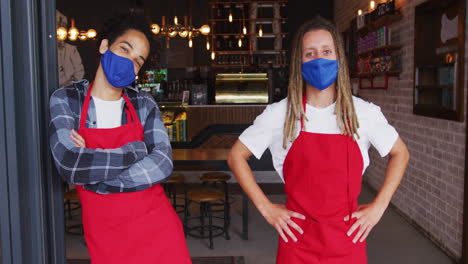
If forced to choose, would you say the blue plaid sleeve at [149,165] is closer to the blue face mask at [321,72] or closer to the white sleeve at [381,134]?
the blue face mask at [321,72]

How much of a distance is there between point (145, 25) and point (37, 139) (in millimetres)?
648

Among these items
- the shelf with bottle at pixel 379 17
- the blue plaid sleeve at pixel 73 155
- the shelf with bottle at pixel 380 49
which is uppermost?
the shelf with bottle at pixel 379 17

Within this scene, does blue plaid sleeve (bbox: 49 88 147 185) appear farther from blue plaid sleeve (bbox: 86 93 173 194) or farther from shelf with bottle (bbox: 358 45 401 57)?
shelf with bottle (bbox: 358 45 401 57)

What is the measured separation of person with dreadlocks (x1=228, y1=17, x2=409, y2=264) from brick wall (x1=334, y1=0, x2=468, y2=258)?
2.40m

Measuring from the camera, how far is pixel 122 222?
67.4 inches

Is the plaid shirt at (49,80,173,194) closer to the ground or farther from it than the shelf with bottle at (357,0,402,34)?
closer to the ground

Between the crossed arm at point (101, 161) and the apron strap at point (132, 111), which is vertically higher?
the apron strap at point (132, 111)

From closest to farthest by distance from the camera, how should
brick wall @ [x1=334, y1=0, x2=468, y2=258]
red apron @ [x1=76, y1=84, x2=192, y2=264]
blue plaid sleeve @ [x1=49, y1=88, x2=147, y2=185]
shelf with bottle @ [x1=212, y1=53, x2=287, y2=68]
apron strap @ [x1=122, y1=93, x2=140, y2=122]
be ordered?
blue plaid sleeve @ [x1=49, y1=88, x2=147, y2=185] → red apron @ [x1=76, y1=84, x2=192, y2=264] → apron strap @ [x1=122, y1=93, x2=140, y2=122] → brick wall @ [x1=334, y1=0, x2=468, y2=258] → shelf with bottle @ [x1=212, y1=53, x2=287, y2=68]

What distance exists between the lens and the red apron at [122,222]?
1702 mm

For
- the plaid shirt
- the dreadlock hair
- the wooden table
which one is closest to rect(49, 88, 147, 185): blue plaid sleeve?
the plaid shirt

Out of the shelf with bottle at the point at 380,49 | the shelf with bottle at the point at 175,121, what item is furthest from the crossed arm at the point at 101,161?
the shelf with bottle at the point at 175,121

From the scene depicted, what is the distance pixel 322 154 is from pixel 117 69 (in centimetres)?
84

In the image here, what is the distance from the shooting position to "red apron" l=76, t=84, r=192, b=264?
5.58ft

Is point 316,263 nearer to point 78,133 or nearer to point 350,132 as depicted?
point 350,132
